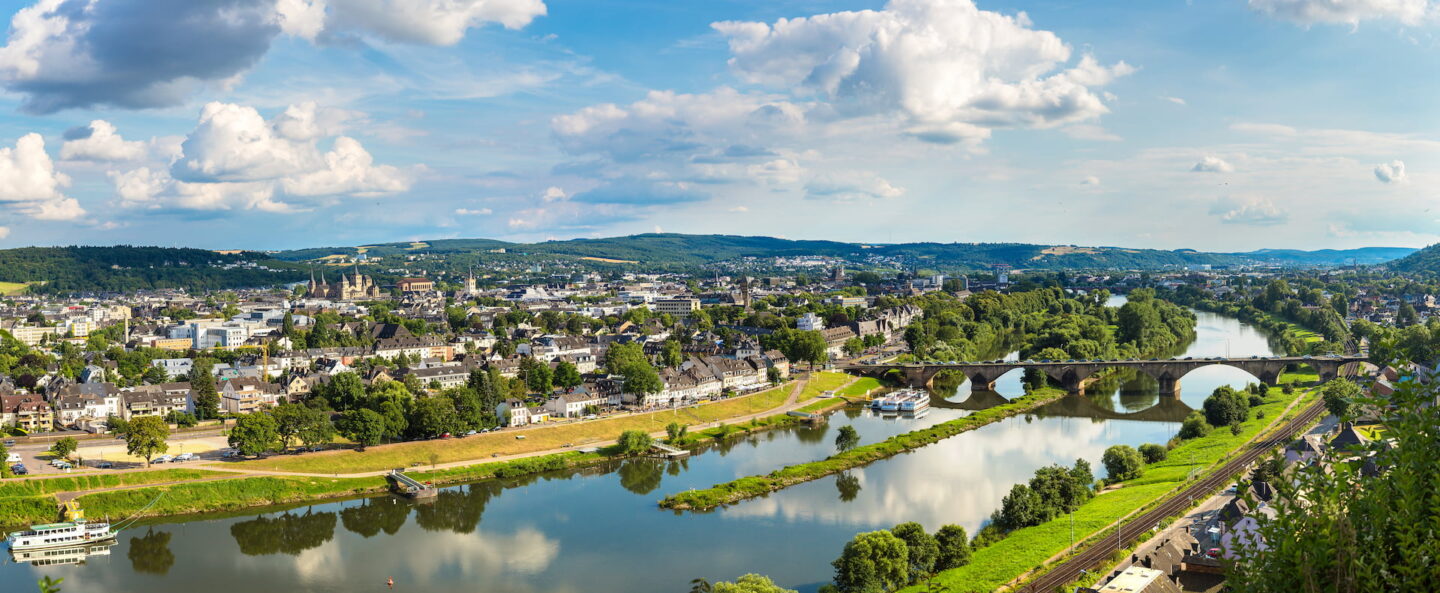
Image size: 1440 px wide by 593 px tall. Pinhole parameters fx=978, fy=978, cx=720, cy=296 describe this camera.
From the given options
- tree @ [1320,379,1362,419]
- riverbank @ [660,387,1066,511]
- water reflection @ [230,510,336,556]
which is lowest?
water reflection @ [230,510,336,556]

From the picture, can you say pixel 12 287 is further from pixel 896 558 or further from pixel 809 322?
pixel 896 558

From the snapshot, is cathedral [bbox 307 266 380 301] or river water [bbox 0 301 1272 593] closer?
river water [bbox 0 301 1272 593]

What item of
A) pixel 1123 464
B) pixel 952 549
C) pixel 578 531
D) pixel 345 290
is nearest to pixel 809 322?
pixel 1123 464

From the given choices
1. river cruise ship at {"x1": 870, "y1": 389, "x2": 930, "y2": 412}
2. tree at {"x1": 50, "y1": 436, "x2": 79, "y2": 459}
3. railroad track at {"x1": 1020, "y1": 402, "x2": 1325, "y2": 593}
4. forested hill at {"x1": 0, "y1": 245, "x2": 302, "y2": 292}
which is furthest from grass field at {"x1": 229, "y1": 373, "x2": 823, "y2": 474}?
forested hill at {"x1": 0, "y1": 245, "x2": 302, "y2": 292}

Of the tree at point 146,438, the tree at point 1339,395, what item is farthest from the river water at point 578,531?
the tree at point 1339,395

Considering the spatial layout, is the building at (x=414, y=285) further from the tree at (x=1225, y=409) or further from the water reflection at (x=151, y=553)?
the tree at (x=1225, y=409)

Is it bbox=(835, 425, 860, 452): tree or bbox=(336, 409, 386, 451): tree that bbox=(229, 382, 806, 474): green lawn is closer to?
bbox=(336, 409, 386, 451): tree
